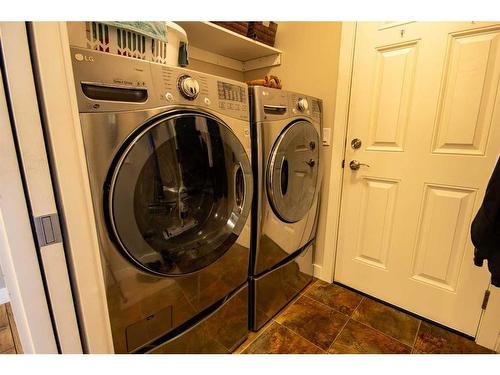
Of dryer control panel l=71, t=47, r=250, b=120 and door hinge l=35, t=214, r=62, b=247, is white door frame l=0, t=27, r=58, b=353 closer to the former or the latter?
door hinge l=35, t=214, r=62, b=247

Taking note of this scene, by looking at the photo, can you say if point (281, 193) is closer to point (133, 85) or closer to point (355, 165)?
point (355, 165)

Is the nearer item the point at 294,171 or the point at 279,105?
the point at 279,105

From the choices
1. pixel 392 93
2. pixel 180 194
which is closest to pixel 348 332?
pixel 180 194

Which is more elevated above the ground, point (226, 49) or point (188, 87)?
point (226, 49)

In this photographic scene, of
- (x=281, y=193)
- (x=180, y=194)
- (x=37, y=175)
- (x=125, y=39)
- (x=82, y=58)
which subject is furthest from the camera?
(x=281, y=193)

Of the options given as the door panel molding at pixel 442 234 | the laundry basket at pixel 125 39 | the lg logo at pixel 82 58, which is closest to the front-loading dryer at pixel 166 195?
the lg logo at pixel 82 58

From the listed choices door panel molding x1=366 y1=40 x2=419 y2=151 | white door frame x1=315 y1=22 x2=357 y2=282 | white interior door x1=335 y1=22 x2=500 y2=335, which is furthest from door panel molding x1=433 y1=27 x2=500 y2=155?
white door frame x1=315 y1=22 x2=357 y2=282

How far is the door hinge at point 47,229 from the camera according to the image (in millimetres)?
429

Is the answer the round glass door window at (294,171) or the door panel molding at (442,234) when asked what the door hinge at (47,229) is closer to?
the round glass door window at (294,171)

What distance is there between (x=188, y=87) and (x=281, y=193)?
0.68 m

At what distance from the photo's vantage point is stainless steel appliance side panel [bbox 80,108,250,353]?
62 cm

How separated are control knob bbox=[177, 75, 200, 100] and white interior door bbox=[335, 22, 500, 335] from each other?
41.0 inches

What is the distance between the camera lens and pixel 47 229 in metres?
0.44

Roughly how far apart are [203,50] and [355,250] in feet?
5.54
